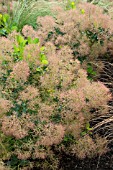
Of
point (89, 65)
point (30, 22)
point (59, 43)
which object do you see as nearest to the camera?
point (59, 43)

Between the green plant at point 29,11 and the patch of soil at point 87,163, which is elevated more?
the green plant at point 29,11

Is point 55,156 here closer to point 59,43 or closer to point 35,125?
point 35,125

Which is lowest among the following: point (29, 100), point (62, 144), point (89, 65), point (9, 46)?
point (62, 144)

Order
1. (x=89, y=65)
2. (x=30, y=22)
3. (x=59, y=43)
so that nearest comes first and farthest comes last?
(x=59, y=43), (x=89, y=65), (x=30, y=22)

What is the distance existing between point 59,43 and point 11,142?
1.21 metres

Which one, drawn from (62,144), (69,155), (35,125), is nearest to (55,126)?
(35,125)

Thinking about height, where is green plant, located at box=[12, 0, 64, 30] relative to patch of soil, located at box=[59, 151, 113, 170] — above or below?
above

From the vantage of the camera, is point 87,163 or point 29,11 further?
point 29,11

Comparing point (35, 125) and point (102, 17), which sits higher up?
point (102, 17)

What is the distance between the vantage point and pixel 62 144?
8.11 ft

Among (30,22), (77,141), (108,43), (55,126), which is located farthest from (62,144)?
(30,22)

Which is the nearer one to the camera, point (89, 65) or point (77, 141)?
point (77, 141)

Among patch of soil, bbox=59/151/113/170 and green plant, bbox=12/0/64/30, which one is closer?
patch of soil, bbox=59/151/113/170

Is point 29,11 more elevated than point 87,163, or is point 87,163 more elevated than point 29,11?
point 29,11
